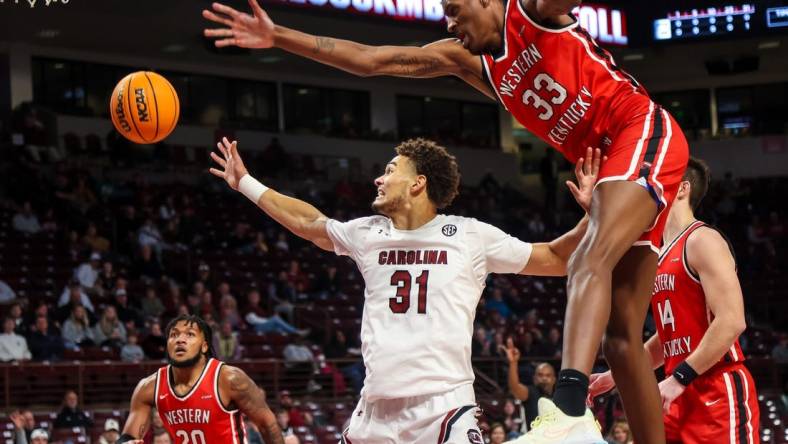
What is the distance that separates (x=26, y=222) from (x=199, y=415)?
12.0 meters

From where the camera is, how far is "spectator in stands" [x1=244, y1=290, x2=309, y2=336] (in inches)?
720

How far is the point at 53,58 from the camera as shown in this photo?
81.7 ft

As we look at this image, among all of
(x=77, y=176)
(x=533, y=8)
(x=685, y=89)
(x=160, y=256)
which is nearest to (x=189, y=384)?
(x=533, y=8)

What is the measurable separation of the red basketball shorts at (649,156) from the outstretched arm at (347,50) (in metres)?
0.74

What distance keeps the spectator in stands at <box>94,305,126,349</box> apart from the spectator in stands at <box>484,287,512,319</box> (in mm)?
7502

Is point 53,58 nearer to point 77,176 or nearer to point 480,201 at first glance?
point 77,176

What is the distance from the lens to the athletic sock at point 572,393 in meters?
4.14

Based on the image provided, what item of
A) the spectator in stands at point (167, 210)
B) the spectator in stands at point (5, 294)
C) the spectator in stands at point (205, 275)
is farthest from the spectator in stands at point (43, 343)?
the spectator in stands at point (167, 210)

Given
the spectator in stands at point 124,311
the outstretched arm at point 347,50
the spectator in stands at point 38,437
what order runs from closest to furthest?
1. the outstretched arm at point 347,50
2. the spectator in stands at point 38,437
3. the spectator in stands at point 124,311

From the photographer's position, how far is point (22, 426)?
12438 millimetres

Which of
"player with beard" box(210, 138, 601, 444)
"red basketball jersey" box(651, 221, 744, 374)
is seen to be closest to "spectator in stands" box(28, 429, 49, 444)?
"player with beard" box(210, 138, 601, 444)

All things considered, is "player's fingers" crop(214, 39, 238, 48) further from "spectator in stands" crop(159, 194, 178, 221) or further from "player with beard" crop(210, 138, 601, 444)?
"spectator in stands" crop(159, 194, 178, 221)

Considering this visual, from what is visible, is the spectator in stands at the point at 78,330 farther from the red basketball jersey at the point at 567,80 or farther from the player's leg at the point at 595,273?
the player's leg at the point at 595,273

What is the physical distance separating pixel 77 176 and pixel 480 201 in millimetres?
9946
